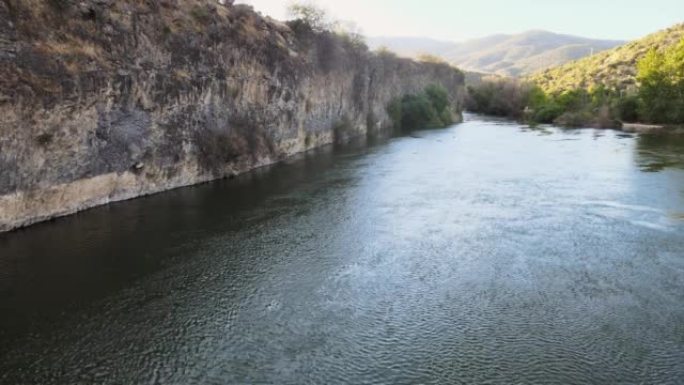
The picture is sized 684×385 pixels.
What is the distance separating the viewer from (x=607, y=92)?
67.7 meters

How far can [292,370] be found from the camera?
9.59m

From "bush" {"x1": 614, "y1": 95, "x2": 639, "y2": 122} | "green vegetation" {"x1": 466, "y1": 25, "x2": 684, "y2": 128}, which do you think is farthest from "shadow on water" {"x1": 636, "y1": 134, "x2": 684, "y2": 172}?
"bush" {"x1": 614, "y1": 95, "x2": 639, "y2": 122}

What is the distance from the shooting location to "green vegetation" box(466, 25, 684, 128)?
55375 mm

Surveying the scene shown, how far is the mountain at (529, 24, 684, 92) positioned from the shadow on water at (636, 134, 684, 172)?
2998cm

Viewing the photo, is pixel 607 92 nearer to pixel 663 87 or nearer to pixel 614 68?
pixel 663 87

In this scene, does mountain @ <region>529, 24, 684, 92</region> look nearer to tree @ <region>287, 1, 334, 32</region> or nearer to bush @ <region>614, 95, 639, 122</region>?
bush @ <region>614, 95, 639, 122</region>

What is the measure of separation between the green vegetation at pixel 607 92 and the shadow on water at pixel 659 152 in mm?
8591

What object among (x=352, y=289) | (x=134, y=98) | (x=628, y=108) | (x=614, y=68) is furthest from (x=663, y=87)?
(x=352, y=289)

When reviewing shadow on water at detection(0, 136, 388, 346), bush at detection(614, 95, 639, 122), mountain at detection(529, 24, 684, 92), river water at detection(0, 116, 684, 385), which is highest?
mountain at detection(529, 24, 684, 92)

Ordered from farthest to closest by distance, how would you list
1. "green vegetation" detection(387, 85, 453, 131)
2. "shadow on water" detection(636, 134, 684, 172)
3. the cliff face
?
"green vegetation" detection(387, 85, 453, 131) < "shadow on water" detection(636, 134, 684, 172) < the cliff face

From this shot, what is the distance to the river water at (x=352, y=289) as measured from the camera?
976 cm

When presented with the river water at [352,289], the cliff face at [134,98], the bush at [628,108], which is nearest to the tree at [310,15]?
the cliff face at [134,98]

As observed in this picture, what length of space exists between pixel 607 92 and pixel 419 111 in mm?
24620

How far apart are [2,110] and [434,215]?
1483 cm
